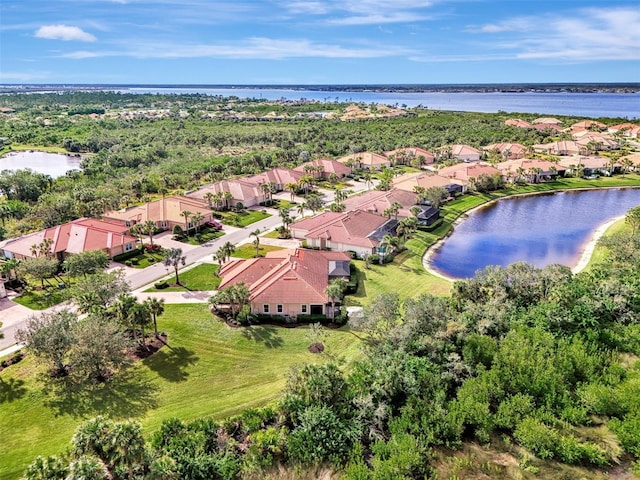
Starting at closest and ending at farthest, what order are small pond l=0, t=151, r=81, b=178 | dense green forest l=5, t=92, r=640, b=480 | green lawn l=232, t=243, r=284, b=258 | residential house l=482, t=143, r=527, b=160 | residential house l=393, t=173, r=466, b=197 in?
dense green forest l=5, t=92, r=640, b=480 < green lawn l=232, t=243, r=284, b=258 < residential house l=393, t=173, r=466, b=197 < small pond l=0, t=151, r=81, b=178 < residential house l=482, t=143, r=527, b=160

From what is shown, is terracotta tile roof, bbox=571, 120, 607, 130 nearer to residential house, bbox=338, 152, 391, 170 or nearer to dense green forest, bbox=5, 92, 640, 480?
residential house, bbox=338, 152, 391, 170

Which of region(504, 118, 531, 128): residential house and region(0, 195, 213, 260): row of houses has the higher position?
region(504, 118, 531, 128): residential house

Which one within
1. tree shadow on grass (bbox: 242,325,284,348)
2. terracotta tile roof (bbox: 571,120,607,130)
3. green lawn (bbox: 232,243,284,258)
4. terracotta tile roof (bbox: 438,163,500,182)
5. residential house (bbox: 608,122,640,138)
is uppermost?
terracotta tile roof (bbox: 571,120,607,130)

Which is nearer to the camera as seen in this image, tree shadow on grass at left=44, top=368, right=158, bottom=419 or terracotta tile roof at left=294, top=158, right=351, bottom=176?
tree shadow on grass at left=44, top=368, right=158, bottom=419

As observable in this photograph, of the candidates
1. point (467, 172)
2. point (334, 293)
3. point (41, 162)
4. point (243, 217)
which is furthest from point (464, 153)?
point (41, 162)

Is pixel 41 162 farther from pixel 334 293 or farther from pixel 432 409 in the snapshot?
pixel 432 409

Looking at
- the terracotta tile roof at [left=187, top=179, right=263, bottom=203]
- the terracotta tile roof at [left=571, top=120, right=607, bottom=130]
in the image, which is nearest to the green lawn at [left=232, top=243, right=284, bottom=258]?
the terracotta tile roof at [left=187, top=179, right=263, bottom=203]

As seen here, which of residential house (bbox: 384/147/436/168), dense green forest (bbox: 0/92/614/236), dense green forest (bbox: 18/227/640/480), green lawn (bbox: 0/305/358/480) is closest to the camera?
dense green forest (bbox: 18/227/640/480)
